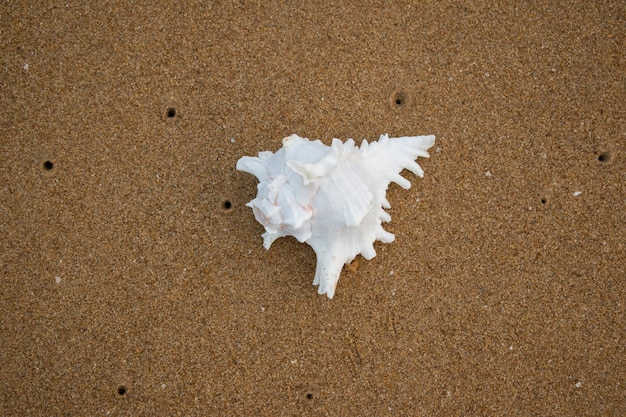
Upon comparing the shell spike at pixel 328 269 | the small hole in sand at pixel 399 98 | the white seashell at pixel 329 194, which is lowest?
the shell spike at pixel 328 269

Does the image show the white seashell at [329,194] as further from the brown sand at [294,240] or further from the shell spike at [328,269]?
the brown sand at [294,240]

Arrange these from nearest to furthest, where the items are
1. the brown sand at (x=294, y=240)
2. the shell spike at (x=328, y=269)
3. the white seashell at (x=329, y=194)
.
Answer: the white seashell at (x=329, y=194) → the shell spike at (x=328, y=269) → the brown sand at (x=294, y=240)

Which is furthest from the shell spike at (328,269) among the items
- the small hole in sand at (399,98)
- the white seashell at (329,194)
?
the small hole in sand at (399,98)

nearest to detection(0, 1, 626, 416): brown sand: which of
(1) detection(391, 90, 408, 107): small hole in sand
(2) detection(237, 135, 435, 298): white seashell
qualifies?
(1) detection(391, 90, 408, 107): small hole in sand

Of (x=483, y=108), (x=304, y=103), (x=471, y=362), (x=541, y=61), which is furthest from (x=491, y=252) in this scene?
(x=304, y=103)

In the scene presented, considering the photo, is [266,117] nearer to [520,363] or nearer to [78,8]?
[78,8]

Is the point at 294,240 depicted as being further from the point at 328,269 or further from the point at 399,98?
the point at 399,98

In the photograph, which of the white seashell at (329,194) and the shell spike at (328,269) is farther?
the shell spike at (328,269)

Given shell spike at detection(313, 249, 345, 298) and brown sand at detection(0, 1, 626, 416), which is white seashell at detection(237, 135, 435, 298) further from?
brown sand at detection(0, 1, 626, 416)

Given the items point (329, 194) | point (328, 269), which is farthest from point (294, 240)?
point (329, 194)
